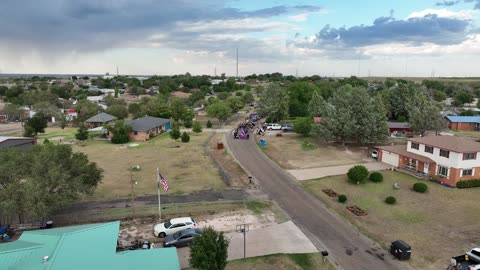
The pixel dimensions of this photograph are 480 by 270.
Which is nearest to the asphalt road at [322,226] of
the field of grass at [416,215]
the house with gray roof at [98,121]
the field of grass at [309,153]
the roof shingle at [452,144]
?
the field of grass at [416,215]

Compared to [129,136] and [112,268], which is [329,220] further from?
[129,136]

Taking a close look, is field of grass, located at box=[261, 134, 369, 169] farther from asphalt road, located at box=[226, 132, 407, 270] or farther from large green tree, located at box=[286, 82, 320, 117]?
large green tree, located at box=[286, 82, 320, 117]

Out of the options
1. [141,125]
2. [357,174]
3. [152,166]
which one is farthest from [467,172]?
[141,125]

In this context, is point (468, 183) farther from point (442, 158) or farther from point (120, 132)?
point (120, 132)

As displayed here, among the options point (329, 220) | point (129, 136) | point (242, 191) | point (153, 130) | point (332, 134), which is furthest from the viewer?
point (153, 130)

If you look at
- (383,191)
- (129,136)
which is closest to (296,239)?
(383,191)

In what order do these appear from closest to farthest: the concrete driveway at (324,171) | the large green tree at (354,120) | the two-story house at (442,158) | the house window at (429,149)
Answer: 1. the two-story house at (442,158)
2. the concrete driveway at (324,171)
3. the house window at (429,149)
4. the large green tree at (354,120)

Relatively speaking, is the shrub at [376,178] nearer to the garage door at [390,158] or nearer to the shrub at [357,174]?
the shrub at [357,174]
